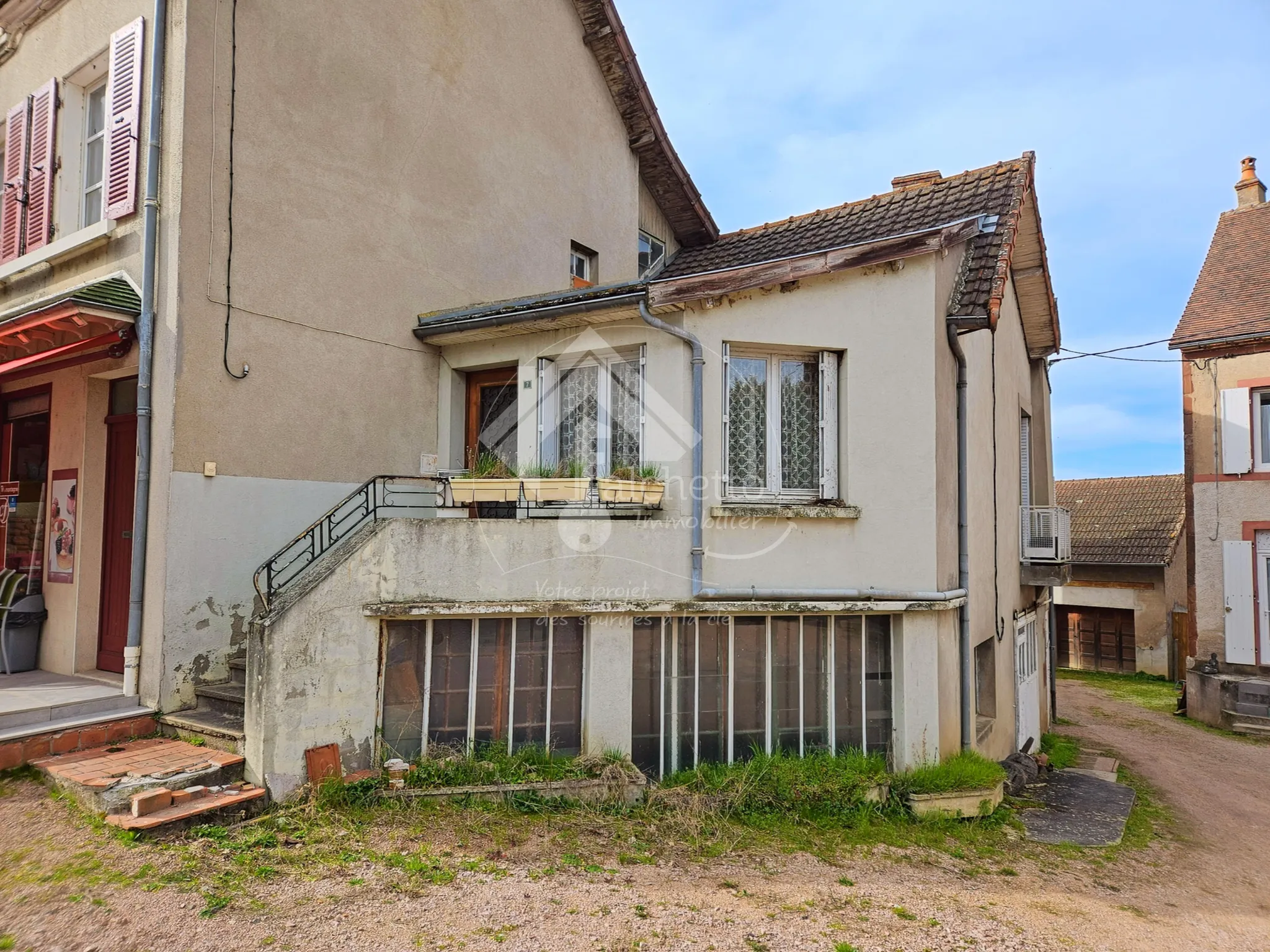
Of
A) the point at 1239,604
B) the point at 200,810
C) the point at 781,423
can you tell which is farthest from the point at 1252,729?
the point at 200,810

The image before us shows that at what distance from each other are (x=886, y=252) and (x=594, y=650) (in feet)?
15.4

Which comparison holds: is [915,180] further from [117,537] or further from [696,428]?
[117,537]

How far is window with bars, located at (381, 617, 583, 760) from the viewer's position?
23.4 ft

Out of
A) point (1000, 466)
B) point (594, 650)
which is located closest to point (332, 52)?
point (594, 650)

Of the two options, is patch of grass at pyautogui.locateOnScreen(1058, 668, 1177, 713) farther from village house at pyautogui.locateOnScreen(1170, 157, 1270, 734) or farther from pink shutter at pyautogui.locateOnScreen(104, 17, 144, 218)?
pink shutter at pyautogui.locateOnScreen(104, 17, 144, 218)

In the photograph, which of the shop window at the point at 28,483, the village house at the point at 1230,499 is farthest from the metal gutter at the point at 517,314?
the village house at the point at 1230,499

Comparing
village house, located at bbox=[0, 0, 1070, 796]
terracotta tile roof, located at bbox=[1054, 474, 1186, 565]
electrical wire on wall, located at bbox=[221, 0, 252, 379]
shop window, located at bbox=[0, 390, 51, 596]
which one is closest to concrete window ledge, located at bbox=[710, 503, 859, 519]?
village house, located at bbox=[0, 0, 1070, 796]

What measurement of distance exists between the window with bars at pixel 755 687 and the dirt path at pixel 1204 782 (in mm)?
3249

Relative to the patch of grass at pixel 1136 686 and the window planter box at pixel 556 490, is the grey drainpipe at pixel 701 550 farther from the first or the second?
the patch of grass at pixel 1136 686

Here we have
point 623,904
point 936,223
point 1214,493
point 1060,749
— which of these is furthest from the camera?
point 1214,493

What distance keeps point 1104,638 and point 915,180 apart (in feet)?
57.3

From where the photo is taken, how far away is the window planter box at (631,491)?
24.4 feet

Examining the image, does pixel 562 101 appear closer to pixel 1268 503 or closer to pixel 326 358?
pixel 326 358

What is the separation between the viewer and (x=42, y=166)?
924cm
